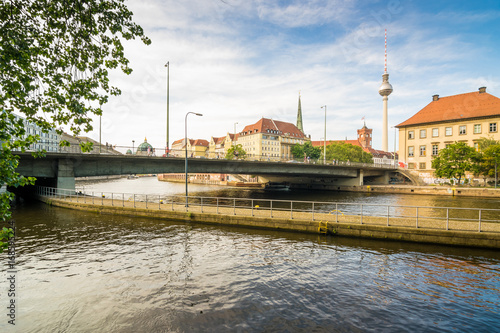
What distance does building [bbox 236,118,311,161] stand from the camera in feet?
391

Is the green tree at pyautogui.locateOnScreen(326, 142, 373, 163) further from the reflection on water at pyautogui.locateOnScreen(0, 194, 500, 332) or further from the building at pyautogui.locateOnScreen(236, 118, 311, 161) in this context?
the reflection on water at pyautogui.locateOnScreen(0, 194, 500, 332)

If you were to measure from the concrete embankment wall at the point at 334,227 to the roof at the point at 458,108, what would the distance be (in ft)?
197

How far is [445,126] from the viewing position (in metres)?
62.9

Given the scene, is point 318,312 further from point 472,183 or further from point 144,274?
point 472,183

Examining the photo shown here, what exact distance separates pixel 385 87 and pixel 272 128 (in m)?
48.9

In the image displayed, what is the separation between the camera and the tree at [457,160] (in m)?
49.0

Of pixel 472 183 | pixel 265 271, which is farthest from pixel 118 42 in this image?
pixel 472 183

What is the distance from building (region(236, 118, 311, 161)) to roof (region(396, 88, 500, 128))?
189 feet

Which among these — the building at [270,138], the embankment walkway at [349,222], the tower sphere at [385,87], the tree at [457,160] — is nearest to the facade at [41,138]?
the embankment walkway at [349,222]

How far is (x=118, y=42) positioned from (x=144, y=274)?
8.26 metres

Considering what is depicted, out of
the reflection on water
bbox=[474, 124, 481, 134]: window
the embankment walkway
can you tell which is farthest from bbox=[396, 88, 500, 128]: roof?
the reflection on water

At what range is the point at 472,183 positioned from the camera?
49.3 meters

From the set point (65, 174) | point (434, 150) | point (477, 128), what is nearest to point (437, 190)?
point (434, 150)

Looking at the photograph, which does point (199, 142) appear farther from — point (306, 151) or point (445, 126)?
point (445, 126)
